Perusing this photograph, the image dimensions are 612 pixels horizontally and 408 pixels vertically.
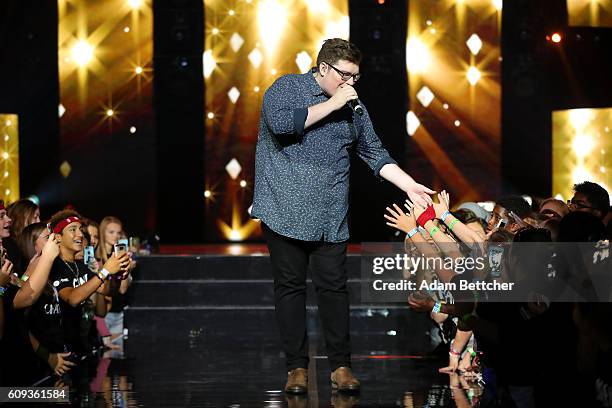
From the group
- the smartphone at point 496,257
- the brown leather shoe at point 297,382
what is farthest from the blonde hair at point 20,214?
the smartphone at point 496,257

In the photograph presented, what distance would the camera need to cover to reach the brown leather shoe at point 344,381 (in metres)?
4.15

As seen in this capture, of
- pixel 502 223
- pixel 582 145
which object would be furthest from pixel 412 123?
pixel 502 223

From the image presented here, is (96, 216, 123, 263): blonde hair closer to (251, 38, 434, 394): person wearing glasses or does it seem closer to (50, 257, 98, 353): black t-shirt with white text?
(50, 257, 98, 353): black t-shirt with white text

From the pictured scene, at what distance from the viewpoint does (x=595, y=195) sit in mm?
4152

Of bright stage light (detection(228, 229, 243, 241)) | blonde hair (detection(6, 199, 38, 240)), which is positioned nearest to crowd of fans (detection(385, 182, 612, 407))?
blonde hair (detection(6, 199, 38, 240))

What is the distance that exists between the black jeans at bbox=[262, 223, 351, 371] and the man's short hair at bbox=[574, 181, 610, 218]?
3.08 ft

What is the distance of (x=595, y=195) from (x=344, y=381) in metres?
1.18

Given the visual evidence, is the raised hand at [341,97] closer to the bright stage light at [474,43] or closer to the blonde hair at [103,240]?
the blonde hair at [103,240]

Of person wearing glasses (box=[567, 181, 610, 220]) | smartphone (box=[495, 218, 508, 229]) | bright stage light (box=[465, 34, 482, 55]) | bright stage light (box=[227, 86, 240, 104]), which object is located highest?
bright stage light (box=[465, 34, 482, 55])

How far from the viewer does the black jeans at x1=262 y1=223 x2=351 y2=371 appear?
4152mm

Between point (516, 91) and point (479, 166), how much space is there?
0.75 meters

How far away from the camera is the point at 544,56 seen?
383 inches

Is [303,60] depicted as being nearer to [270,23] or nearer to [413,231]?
[270,23]

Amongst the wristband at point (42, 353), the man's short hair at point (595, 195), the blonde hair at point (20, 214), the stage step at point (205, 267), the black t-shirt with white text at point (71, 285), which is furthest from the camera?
the stage step at point (205, 267)
